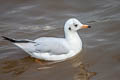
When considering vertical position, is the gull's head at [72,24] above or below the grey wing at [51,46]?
above

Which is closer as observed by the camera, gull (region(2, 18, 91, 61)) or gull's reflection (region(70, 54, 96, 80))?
gull's reflection (region(70, 54, 96, 80))

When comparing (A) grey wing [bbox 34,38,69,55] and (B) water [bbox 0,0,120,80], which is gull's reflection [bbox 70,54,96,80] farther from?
(A) grey wing [bbox 34,38,69,55]

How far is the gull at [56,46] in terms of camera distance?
7.07 metres

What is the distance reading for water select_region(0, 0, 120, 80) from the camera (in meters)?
6.66

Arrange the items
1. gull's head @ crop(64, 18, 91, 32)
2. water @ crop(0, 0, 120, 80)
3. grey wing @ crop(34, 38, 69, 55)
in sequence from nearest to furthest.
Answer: water @ crop(0, 0, 120, 80), grey wing @ crop(34, 38, 69, 55), gull's head @ crop(64, 18, 91, 32)

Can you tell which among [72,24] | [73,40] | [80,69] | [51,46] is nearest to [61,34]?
[73,40]

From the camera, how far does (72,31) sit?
291 inches

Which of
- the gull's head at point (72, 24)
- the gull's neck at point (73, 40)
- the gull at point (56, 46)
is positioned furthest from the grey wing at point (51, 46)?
the gull's head at point (72, 24)

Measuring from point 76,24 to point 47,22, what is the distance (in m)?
2.41

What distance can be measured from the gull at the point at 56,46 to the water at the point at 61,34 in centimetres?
21

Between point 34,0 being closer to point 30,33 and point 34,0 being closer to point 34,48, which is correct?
point 30,33

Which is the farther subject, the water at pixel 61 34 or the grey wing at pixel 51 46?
the grey wing at pixel 51 46

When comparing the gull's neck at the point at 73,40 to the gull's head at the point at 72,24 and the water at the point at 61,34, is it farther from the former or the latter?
the water at the point at 61,34

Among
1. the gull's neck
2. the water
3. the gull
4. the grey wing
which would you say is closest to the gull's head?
the gull
